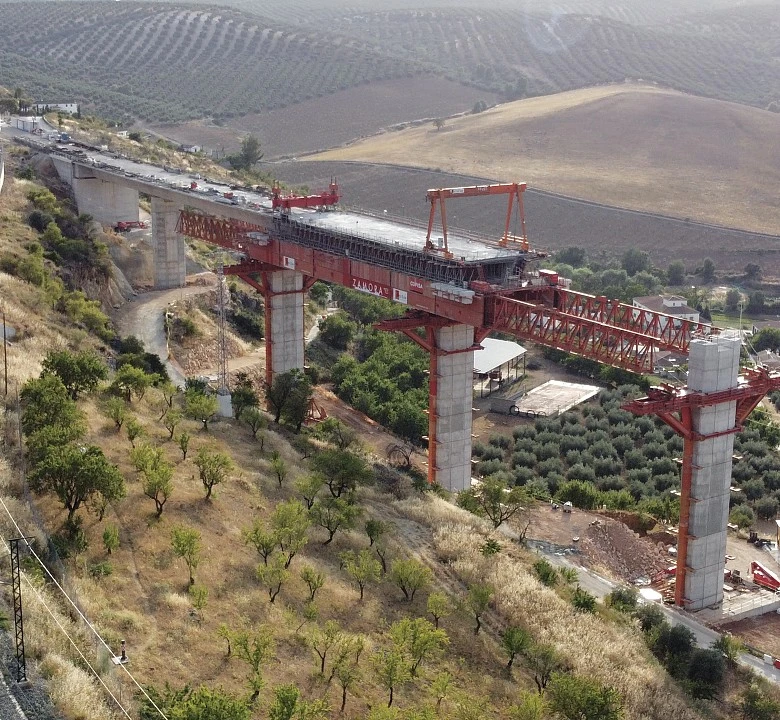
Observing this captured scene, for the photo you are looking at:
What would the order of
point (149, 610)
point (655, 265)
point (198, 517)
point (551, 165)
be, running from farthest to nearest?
point (551, 165) → point (655, 265) → point (198, 517) → point (149, 610)

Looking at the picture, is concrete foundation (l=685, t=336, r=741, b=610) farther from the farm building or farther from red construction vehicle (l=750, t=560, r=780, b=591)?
the farm building

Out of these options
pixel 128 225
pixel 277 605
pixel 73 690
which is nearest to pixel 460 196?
pixel 277 605

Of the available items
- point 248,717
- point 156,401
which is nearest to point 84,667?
point 248,717

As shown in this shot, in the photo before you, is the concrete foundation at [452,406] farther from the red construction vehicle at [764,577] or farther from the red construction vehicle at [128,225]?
the red construction vehicle at [128,225]

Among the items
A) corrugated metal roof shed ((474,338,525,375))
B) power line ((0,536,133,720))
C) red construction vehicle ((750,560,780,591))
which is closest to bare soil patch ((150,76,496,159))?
corrugated metal roof shed ((474,338,525,375))

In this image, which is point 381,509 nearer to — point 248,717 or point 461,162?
point 248,717
